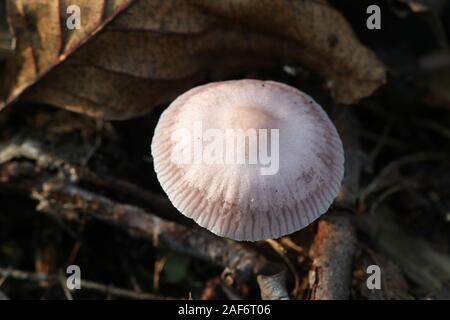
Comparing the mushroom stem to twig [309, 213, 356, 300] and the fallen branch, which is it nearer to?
twig [309, 213, 356, 300]

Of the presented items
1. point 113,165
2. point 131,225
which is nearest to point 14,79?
point 113,165

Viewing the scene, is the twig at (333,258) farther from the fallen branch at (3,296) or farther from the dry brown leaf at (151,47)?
the fallen branch at (3,296)

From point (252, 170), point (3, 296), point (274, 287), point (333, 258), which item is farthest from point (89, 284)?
point (333, 258)

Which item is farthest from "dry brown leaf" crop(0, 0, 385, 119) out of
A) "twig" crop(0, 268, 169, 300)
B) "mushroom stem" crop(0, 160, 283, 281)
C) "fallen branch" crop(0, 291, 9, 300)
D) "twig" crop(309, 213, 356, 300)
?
"fallen branch" crop(0, 291, 9, 300)

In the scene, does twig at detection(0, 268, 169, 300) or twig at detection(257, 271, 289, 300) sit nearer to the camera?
twig at detection(257, 271, 289, 300)

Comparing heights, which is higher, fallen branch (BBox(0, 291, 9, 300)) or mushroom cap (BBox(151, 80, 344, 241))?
mushroom cap (BBox(151, 80, 344, 241))

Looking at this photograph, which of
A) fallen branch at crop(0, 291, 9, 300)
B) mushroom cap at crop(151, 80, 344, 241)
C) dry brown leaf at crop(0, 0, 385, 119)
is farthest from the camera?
dry brown leaf at crop(0, 0, 385, 119)
